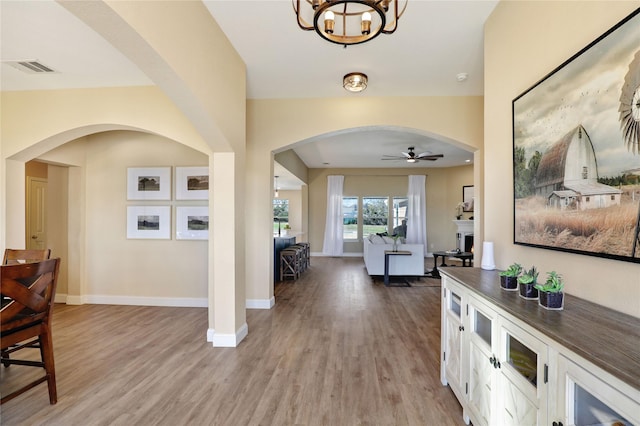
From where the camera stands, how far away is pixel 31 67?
9.74ft

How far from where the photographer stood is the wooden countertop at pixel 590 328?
866mm

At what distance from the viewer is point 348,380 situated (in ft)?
8.17

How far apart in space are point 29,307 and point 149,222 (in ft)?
8.49

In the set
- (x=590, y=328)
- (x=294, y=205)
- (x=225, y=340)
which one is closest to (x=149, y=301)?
(x=225, y=340)

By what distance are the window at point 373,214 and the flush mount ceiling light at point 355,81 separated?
6679 mm

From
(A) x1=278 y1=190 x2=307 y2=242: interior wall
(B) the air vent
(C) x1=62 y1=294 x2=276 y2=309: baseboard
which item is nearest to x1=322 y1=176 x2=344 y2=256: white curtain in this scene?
(A) x1=278 y1=190 x2=307 y2=242: interior wall

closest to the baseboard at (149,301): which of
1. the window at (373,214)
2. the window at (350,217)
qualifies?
the window at (350,217)

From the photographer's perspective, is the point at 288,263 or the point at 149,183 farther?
the point at 288,263

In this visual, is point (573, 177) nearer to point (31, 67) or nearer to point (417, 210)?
point (31, 67)

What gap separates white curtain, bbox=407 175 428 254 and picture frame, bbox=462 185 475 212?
120 cm

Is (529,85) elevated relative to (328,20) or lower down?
lower down

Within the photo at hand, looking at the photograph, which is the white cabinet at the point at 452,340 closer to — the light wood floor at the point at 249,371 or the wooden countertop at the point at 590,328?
the light wood floor at the point at 249,371

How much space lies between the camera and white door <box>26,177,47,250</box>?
5609mm

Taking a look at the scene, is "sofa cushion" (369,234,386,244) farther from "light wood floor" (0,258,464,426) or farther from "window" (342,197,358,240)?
"window" (342,197,358,240)
